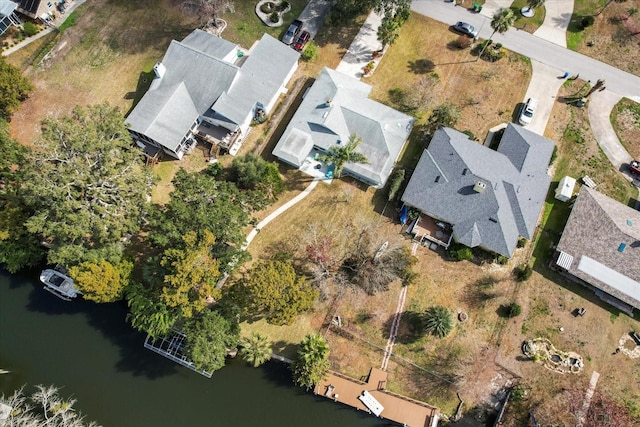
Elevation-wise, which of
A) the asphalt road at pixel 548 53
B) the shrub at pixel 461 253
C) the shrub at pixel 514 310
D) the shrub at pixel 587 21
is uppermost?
the shrub at pixel 587 21

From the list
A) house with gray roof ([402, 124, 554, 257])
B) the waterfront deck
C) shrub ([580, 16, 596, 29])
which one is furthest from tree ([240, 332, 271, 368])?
shrub ([580, 16, 596, 29])

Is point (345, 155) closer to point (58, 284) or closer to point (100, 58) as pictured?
point (58, 284)

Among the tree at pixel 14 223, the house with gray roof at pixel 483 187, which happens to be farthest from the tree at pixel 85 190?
the house with gray roof at pixel 483 187

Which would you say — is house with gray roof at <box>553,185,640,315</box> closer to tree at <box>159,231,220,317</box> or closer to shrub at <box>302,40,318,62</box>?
tree at <box>159,231,220,317</box>

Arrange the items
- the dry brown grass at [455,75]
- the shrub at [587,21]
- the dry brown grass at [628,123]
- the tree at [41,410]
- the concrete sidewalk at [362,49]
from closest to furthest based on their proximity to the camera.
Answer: the tree at [41,410] → the dry brown grass at [628,123] → the dry brown grass at [455,75] → the concrete sidewalk at [362,49] → the shrub at [587,21]

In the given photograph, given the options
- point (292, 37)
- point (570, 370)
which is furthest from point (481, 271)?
point (292, 37)

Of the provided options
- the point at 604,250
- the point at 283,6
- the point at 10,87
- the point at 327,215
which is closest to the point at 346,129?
the point at 327,215

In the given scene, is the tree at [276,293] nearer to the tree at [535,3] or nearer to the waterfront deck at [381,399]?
the waterfront deck at [381,399]

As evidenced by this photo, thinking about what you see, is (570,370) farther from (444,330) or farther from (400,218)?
(400,218)

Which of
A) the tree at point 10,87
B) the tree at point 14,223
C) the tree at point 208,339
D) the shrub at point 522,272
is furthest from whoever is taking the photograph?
the tree at point 10,87
